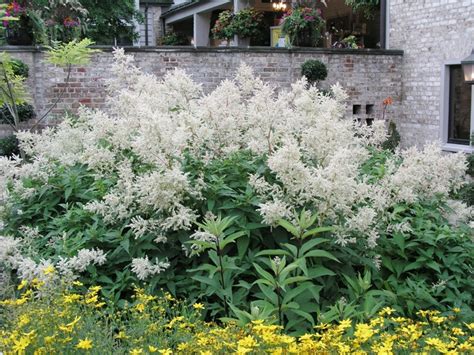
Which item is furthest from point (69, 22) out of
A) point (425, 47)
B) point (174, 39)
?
point (174, 39)

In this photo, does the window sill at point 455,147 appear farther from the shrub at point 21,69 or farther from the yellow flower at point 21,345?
the yellow flower at point 21,345

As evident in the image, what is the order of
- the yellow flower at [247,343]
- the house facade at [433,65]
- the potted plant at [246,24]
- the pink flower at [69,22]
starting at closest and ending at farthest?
1. the yellow flower at [247,343]
2. the house facade at [433,65]
3. the pink flower at [69,22]
4. the potted plant at [246,24]

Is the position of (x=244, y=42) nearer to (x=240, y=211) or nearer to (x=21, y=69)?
(x=21, y=69)

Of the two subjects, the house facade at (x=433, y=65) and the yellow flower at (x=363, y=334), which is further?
the house facade at (x=433, y=65)

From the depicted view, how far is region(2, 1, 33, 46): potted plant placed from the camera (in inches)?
490

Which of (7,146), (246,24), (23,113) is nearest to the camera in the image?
(7,146)

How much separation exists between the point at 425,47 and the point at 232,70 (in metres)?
4.30

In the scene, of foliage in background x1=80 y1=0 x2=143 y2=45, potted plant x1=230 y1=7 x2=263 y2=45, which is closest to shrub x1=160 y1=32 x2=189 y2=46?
foliage in background x1=80 y1=0 x2=143 y2=45

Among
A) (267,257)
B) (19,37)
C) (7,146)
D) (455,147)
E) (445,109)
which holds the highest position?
(19,37)

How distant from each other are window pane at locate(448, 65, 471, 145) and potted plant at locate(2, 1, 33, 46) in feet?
29.1

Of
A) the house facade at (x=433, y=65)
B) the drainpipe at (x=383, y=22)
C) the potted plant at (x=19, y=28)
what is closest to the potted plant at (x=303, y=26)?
the drainpipe at (x=383, y=22)

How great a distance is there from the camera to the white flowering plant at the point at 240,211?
344 centimetres

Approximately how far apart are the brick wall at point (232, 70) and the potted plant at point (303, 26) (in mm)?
438

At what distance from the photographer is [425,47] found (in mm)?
13703
